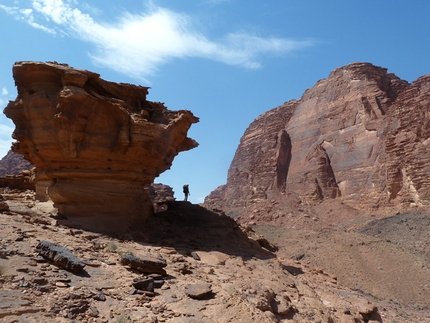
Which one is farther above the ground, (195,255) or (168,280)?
(195,255)

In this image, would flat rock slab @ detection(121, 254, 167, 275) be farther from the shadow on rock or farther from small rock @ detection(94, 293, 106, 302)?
the shadow on rock

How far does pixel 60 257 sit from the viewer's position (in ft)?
27.9

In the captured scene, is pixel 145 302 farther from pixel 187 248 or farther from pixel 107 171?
pixel 107 171

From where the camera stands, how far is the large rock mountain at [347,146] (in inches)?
1924

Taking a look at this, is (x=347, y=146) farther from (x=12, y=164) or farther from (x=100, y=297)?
(x=12, y=164)

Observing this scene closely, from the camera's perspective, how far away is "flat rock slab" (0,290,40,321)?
617 cm

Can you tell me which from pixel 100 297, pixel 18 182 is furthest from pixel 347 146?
pixel 100 297

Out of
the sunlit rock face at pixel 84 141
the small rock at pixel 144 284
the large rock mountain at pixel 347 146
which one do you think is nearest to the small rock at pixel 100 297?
the small rock at pixel 144 284

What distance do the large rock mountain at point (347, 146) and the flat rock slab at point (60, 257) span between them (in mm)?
43901

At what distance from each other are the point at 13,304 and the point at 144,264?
3565 millimetres

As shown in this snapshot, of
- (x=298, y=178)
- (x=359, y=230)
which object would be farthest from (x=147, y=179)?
(x=298, y=178)

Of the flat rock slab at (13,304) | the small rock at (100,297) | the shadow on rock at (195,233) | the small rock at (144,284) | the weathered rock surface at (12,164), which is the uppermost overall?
the weathered rock surface at (12,164)

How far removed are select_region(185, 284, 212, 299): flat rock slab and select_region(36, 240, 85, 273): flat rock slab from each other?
2.34 m

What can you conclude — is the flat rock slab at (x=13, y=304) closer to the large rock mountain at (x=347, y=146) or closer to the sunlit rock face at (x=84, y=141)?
the sunlit rock face at (x=84, y=141)
